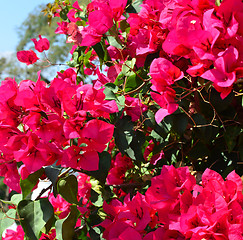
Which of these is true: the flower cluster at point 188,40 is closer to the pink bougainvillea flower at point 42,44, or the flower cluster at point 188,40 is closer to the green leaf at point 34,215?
the green leaf at point 34,215

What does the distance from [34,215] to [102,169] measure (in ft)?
0.53

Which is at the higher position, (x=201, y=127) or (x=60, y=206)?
(x=201, y=127)

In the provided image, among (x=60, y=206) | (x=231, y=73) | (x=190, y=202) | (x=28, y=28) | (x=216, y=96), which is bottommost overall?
(x=28, y=28)

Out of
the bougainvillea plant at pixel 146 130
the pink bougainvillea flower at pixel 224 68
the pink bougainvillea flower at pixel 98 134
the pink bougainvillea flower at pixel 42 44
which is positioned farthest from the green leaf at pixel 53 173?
the pink bougainvillea flower at pixel 42 44

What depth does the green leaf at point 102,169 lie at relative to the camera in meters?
0.70

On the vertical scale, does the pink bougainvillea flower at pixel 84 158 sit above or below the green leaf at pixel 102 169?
above

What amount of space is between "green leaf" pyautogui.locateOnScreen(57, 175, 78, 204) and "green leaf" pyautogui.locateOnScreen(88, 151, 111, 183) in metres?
0.04

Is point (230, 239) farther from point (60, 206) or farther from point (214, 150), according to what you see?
point (60, 206)

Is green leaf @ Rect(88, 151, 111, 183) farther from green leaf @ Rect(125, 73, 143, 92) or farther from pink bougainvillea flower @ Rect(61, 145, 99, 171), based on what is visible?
green leaf @ Rect(125, 73, 143, 92)

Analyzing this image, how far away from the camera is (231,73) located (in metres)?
0.55

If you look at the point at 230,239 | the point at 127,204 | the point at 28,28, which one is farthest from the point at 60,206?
the point at 28,28

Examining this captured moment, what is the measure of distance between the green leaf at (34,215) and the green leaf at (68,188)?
0.06 metres

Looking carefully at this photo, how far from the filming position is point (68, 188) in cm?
69

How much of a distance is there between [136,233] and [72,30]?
652 mm
